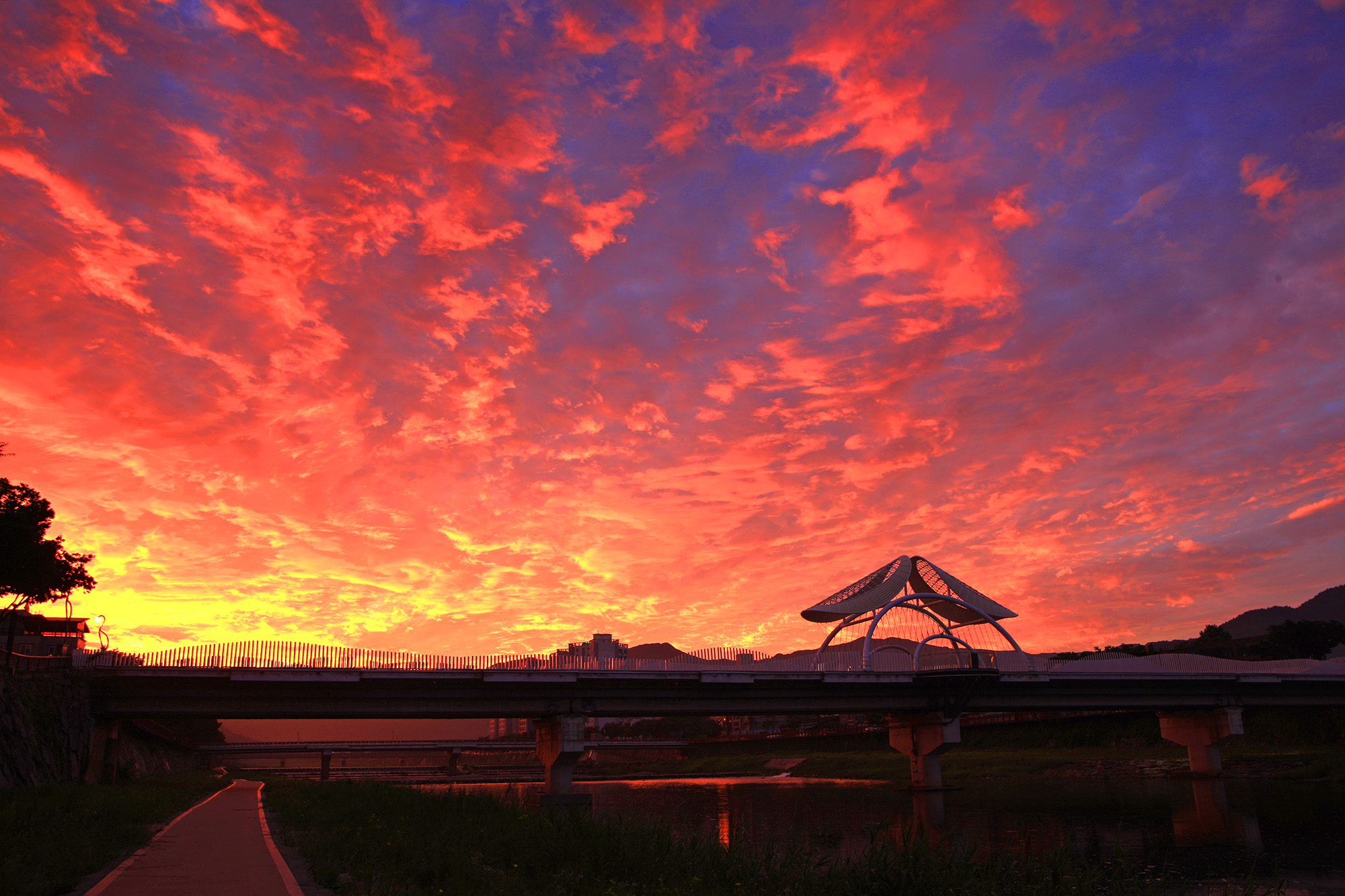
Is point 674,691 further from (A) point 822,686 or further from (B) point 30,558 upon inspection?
(B) point 30,558

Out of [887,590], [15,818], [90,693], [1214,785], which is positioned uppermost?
[887,590]

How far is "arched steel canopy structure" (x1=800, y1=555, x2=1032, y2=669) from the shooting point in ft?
218

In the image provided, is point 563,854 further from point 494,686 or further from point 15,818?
point 494,686

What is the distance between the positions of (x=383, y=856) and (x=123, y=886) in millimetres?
5881

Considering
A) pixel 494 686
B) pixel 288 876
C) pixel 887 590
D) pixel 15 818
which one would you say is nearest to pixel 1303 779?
pixel 887 590

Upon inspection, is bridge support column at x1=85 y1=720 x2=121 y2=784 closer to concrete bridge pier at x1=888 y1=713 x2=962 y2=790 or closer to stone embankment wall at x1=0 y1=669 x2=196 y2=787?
stone embankment wall at x1=0 y1=669 x2=196 y2=787

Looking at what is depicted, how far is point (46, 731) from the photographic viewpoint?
135 feet

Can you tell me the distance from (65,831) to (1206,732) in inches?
3291

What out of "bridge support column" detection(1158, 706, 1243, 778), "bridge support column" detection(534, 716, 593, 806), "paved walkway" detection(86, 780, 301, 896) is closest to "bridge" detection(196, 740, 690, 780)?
"bridge support column" detection(534, 716, 593, 806)

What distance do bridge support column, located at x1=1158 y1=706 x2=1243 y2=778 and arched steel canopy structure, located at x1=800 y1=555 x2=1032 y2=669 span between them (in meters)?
20.2

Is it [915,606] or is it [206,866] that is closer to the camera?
[206,866]

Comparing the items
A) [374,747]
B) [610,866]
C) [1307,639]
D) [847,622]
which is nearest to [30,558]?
[610,866]

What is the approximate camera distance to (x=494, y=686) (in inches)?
2095

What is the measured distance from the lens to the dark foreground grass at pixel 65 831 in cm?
1633
